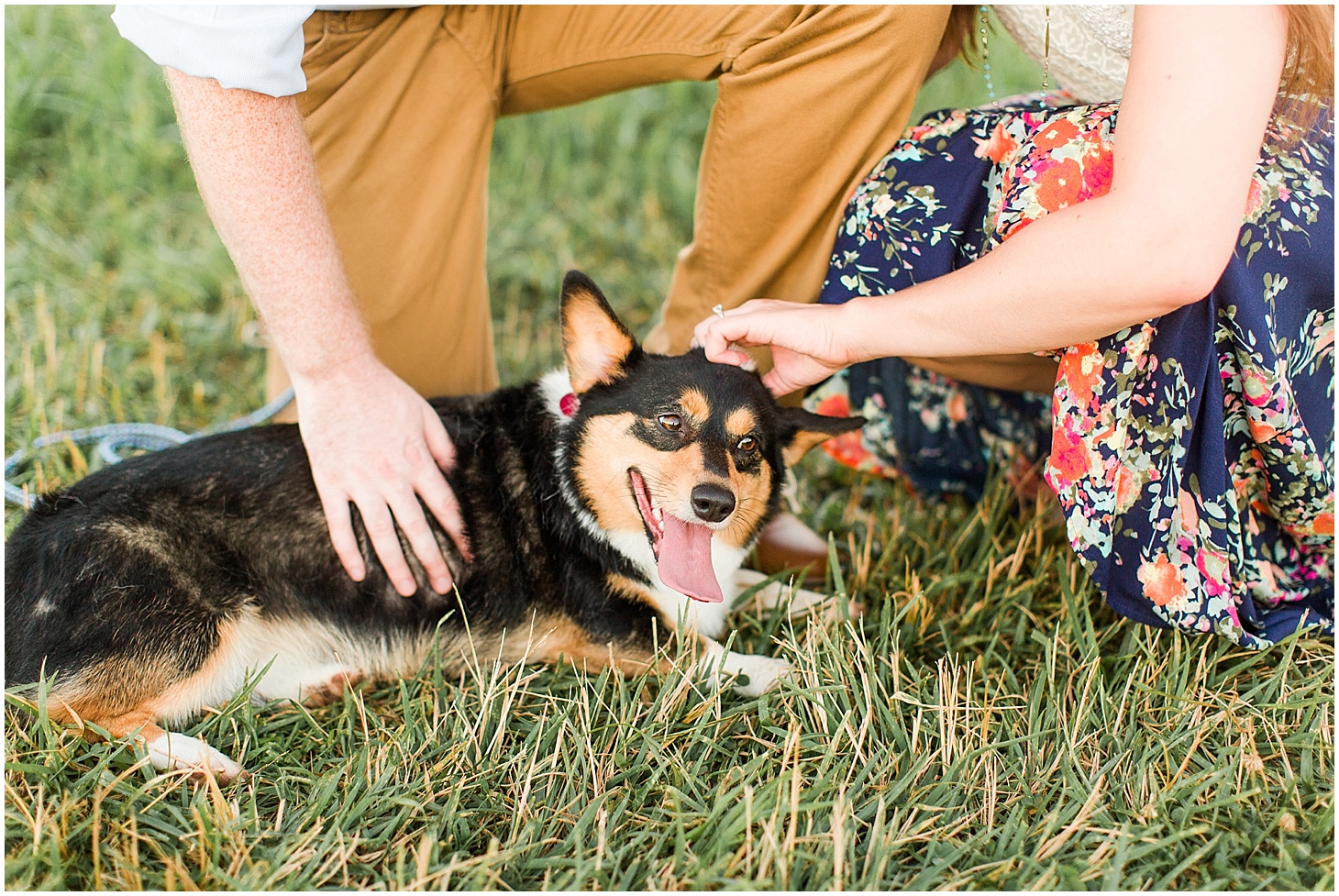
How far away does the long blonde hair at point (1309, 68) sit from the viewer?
1.84m

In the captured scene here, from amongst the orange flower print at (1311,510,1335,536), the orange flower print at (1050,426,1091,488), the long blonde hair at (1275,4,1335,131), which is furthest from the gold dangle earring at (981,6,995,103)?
the orange flower print at (1311,510,1335,536)

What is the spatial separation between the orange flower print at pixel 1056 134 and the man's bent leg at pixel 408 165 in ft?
4.80

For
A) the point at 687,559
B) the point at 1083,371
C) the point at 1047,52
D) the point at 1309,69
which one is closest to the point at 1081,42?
the point at 1047,52

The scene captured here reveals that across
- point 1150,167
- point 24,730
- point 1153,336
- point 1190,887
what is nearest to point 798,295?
point 1153,336

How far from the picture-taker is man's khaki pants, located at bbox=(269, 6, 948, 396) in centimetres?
257

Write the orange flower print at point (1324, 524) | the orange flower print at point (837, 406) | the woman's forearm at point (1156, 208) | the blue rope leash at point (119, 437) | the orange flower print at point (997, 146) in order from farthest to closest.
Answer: the orange flower print at point (837, 406)
the blue rope leash at point (119, 437)
the orange flower print at point (997, 146)
the orange flower print at point (1324, 524)
the woman's forearm at point (1156, 208)

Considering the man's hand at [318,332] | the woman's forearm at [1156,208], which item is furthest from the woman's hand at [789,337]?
the man's hand at [318,332]

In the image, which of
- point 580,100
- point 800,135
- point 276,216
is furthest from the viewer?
point 580,100

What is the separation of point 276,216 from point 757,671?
1478 mm

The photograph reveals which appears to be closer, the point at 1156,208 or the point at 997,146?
the point at 1156,208

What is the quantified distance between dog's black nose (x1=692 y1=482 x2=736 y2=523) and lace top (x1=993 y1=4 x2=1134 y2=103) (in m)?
1.32

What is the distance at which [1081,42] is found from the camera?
2477 mm

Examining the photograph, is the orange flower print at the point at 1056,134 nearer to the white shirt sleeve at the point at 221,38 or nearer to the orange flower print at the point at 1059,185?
the orange flower print at the point at 1059,185

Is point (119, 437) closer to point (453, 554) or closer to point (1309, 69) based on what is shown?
point (453, 554)
